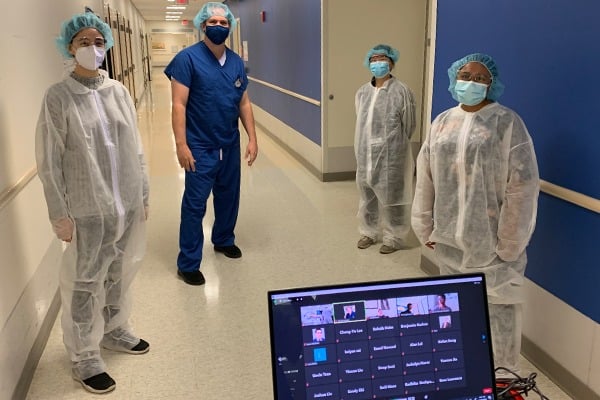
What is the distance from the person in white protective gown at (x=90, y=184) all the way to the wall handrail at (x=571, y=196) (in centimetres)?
172

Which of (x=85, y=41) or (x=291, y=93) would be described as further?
(x=291, y=93)

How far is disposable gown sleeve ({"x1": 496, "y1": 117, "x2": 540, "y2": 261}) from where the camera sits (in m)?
1.92

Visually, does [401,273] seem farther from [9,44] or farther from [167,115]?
[167,115]

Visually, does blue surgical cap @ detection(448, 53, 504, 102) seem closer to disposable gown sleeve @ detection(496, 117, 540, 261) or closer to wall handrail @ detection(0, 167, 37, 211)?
disposable gown sleeve @ detection(496, 117, 540, 261)

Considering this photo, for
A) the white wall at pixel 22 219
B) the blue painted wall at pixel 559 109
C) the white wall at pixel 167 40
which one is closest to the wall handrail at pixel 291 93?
the white wall at pixel 22 219

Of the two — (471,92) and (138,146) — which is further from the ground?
(471,92)

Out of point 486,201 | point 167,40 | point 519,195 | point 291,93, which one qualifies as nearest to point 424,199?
point 486,201

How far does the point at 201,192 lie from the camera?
3.14 meters

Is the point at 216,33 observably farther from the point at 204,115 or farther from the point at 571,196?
the point at 571,196

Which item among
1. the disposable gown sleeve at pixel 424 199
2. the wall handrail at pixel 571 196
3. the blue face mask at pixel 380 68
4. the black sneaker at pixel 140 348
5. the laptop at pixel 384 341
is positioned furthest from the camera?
the blue face mask at pixel 380 68

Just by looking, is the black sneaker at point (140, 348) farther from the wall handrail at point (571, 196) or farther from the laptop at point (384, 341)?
the wall handrail at point (571, 196)

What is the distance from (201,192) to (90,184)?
1.11 m

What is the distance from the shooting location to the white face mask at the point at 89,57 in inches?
79.4

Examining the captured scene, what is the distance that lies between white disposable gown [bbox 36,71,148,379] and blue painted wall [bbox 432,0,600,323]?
5.58 ft
